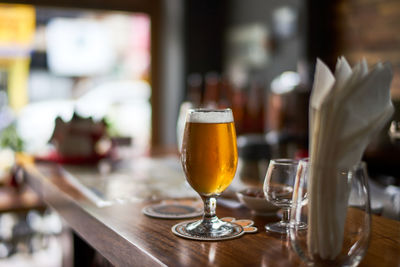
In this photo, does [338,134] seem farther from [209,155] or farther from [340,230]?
[209,155]

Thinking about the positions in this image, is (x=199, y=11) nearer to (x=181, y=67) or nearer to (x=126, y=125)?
(x=181, y=67)

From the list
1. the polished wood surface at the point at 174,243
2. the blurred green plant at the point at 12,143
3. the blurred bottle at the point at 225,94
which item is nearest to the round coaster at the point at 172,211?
the polished wood surface at the point at 174,243

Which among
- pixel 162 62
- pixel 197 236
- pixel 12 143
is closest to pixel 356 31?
pixel 162 62

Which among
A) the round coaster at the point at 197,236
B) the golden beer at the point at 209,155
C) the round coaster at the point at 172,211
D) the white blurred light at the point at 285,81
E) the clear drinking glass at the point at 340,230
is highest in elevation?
the white blurred light at the point at 285,81

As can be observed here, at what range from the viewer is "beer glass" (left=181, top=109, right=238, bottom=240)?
0.83 metres

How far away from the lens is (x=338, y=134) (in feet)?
2.02

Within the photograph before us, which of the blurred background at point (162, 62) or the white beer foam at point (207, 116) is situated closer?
the white beer foam at point (207, 116)

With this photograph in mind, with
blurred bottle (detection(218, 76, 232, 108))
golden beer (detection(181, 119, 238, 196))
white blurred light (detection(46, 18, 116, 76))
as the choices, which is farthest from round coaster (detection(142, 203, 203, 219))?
white blurred light (detection(46, 18, 116, 76))

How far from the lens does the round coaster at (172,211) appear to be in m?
0.96

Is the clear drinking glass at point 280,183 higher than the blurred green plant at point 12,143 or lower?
higher

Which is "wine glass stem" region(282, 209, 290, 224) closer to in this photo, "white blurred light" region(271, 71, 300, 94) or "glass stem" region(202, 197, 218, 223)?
"glass stem" region(202, 197, 218, 223)

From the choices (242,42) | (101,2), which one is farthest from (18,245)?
(242,42)

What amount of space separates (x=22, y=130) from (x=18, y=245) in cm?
118

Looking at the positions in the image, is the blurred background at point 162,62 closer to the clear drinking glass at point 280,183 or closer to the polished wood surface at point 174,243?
the polished wood surface at point 174,243
